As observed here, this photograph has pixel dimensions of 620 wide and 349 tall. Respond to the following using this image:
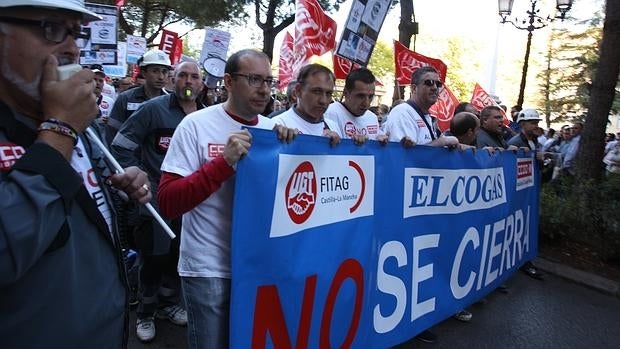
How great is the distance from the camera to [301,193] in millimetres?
2434

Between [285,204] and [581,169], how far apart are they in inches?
262

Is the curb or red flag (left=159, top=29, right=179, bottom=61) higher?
red flag (left=159, top=29, right=179, bottom=61)

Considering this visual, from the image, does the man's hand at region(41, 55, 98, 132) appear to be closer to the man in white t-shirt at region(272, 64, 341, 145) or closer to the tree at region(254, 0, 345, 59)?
the man in white t-shirt at region(272, 64, 341, 145)

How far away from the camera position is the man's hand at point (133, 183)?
5.06ft

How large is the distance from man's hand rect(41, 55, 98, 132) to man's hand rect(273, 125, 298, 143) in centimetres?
116

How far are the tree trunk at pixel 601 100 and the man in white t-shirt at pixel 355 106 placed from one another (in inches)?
189

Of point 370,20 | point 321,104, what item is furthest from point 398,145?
point 370,20

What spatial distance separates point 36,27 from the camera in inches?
46.8

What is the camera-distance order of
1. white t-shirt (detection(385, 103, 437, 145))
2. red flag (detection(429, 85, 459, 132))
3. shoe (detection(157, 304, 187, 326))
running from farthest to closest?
red flag (detection(429, 85, 459, 132)), white t-shirt (detection(385, 103, 437, 145)), shoe (detection(157, 304, 187, 326))

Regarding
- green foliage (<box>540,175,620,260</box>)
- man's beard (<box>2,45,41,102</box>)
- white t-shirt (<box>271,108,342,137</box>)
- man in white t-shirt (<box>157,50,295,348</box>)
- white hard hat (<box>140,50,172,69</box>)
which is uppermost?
white hard hat (<box>140,50,172,69</box>)

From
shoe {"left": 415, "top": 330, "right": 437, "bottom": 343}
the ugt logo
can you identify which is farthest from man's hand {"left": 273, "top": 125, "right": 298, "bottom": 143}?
shoe {"left": 415, "top": 330, "right": 437, "bottom": 343}

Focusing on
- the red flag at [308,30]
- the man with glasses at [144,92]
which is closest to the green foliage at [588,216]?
the red flag at [308,30]

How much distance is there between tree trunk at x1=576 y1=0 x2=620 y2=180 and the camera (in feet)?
23.6

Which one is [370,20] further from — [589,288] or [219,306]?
[219,306]
